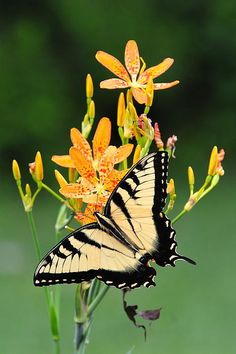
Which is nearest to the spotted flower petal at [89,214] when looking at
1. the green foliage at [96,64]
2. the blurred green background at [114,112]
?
the blurred green background at [114,112]

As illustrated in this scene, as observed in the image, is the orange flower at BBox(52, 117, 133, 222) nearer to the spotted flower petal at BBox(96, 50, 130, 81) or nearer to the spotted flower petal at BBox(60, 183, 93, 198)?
the spotted flower petal at BBox(60, 183, 93, 198)

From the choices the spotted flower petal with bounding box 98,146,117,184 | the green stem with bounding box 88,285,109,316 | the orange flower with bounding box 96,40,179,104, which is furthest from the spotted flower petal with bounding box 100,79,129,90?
the green stem with bounding box 88,285,109,316

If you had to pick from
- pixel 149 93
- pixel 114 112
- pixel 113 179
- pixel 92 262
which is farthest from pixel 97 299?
pixel 114 112

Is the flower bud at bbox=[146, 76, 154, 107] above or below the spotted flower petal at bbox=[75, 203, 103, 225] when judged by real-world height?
above

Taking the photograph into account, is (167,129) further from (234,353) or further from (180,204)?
(234,353)

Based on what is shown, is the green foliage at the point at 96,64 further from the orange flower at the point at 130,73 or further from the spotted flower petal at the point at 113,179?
the spotted flower petal at the point at 113,179

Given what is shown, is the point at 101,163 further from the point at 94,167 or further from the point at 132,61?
the point at 132,61

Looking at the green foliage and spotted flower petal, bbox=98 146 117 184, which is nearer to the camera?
spotted flower petal, bbox=98 146 117 184
